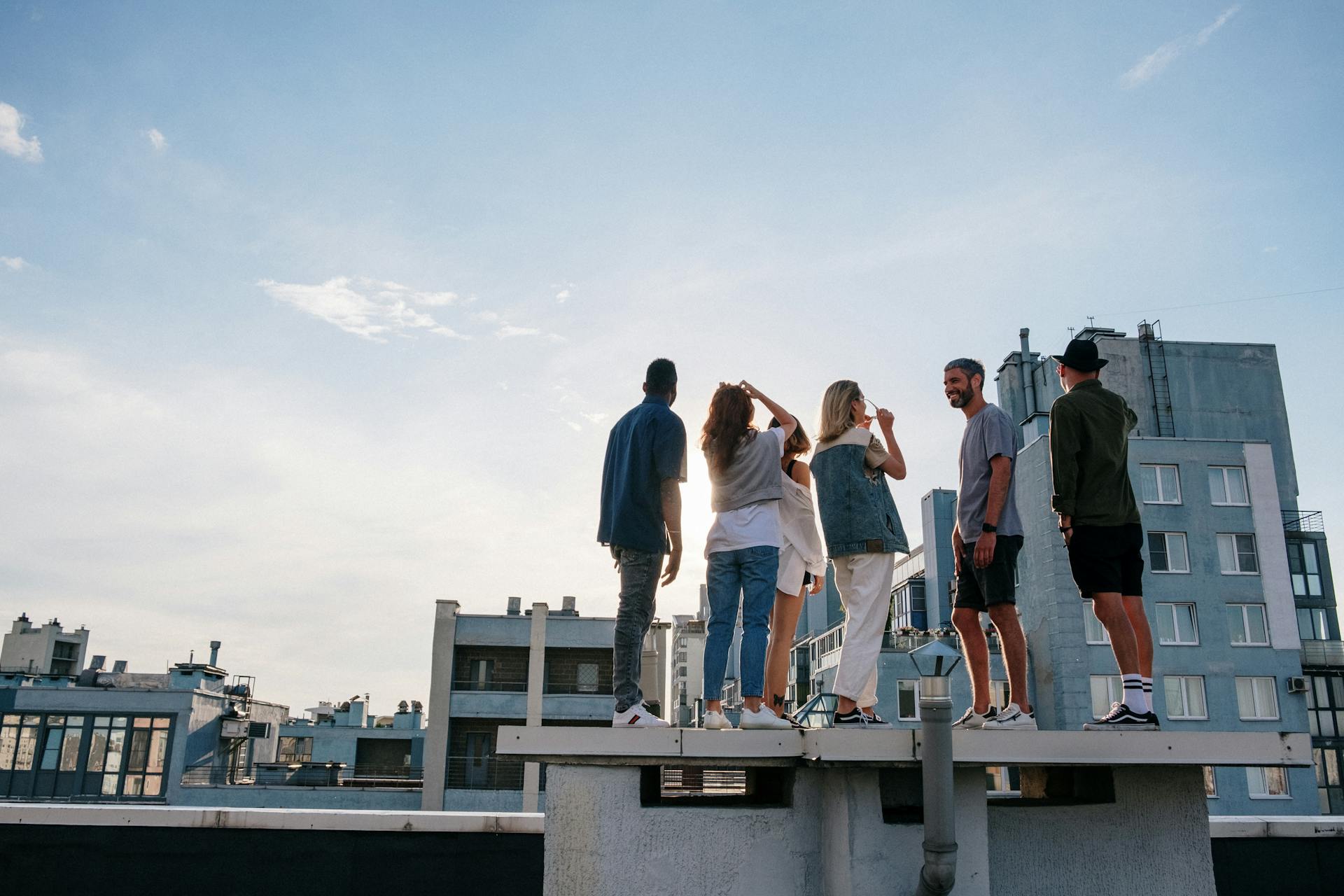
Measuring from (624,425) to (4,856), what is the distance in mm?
4375

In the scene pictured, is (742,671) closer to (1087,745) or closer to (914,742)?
(914,742)

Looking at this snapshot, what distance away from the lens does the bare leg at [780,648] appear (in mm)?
5285

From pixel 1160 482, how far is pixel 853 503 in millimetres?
37440

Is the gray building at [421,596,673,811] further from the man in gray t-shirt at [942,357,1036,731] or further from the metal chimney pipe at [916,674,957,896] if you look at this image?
the metal chimney pipe at [916,674,957,896]

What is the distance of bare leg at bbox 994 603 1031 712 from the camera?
16.6 ft

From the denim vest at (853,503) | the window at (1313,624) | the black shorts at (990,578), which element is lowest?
the black shorts at (990,578)

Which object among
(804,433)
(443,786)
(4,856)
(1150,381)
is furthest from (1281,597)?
(4,856)

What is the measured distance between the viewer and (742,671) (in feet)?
15.6

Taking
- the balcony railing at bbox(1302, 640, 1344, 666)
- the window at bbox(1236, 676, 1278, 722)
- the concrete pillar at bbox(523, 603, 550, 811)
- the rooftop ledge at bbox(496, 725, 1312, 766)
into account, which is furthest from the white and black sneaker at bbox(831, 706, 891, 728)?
the balcony railing at bbox(1302, 640, 1344, 666)

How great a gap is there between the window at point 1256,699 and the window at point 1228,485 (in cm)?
692

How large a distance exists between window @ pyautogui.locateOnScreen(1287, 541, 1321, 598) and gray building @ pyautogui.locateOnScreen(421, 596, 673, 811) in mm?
32651

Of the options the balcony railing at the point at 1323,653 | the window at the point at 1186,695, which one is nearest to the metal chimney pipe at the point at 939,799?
the window at the point at 1186,695

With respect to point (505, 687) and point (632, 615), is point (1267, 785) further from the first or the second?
point (632, 615)

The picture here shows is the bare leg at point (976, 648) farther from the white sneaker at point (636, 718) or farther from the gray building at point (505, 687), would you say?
the gray building at point (505, 687)
